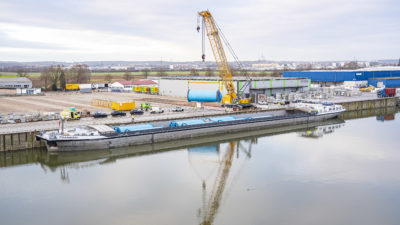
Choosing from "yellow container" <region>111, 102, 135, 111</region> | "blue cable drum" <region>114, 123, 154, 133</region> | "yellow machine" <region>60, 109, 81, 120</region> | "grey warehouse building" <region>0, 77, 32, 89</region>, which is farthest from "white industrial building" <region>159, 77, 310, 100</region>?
"grey warehouse building" <region>0, 77, 32, 89</region>

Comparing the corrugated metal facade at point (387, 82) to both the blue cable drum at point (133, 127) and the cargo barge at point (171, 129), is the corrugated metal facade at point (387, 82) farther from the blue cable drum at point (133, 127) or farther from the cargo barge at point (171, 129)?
the blue cable drum at point (133, 127)

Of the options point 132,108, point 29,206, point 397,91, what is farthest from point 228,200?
point 397,91

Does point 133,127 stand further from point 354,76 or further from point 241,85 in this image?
point 354,76

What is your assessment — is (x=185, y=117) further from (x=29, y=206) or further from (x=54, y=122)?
(x=29, y=206)

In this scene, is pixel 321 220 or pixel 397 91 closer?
pixel 321 220

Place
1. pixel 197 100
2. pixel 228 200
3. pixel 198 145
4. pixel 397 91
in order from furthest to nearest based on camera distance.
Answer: pixel 397 91 < pixel 197 100 < pixel 198 145 < pixel 228 200

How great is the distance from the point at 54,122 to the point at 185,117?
10.2 metres

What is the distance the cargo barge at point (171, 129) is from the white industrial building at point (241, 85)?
643cm

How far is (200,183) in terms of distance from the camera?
17.9m

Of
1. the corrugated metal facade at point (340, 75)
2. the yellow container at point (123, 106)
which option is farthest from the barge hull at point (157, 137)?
the corrugated metal facade at point (340, 75)

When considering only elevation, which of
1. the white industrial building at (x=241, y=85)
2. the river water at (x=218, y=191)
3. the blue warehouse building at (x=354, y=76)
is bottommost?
the river water at (x=218, y=191)

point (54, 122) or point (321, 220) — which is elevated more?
point (54, 122)

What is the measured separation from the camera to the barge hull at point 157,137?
22547 mm

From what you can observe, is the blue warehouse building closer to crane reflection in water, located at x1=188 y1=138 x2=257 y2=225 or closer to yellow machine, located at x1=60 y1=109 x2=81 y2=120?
crane reflection in water, located at x1=188 y1=138 x2=257 y2=225
